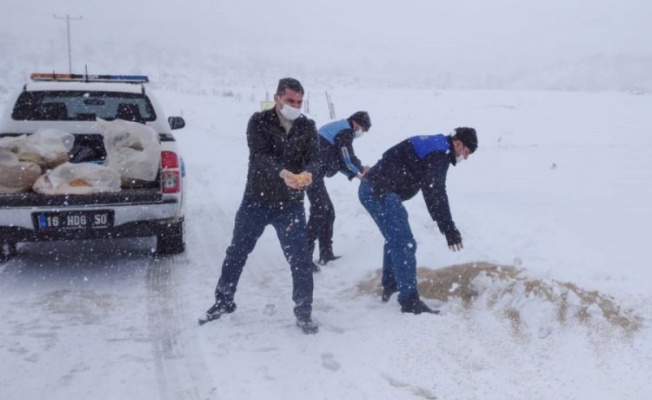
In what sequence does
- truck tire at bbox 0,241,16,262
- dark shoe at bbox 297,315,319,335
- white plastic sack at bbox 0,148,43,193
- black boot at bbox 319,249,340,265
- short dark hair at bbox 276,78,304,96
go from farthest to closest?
black boot at bbox 319,249,340,265 < truck tire at bbox 0,241,16,262 < white plastic sack at bbox 0,148,43,193 < dark shoe at bbox 297,315,319,335 < short dark hair at bbox 276,78,304,96

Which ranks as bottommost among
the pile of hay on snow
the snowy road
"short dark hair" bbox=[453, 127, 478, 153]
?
the snowy road

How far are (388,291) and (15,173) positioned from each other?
135 inches

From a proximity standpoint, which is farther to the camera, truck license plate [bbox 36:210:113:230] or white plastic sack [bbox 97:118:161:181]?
white plastic sack [bbox 97:118:161:181]

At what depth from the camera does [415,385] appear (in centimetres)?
345

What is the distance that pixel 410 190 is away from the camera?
455 cm

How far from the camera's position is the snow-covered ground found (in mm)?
3469

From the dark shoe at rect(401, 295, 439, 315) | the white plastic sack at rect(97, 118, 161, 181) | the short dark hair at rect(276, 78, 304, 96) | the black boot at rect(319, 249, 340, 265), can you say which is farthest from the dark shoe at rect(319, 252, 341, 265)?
the short dark hair at rect(276, 78, 304, 96)

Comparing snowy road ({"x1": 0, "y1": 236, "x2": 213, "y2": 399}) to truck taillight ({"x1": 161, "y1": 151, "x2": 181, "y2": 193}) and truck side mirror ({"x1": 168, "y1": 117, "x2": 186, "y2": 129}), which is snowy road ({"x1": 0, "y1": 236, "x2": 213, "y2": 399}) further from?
truck side mirror ({"x1": 168, "y1": 117, "x2": 186, "y2": 129})

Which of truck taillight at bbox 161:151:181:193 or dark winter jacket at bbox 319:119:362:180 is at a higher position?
dark winter jacket at bbox 319:119:362:180

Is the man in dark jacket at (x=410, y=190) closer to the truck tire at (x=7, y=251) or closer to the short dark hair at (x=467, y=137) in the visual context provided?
the short dark hair at (x=467, y=137)

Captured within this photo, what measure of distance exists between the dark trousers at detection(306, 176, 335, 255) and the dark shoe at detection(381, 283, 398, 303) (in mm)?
1154

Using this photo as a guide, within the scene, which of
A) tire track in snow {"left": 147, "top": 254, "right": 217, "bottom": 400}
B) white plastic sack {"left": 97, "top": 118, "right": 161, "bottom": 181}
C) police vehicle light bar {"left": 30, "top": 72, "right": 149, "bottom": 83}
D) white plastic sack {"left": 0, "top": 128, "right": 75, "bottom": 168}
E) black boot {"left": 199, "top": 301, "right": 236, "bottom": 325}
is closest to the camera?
tire track in snow {"left": 147, "top": 254, "right": 217, "bottom": 400}

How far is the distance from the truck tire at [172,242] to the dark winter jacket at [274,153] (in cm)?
188

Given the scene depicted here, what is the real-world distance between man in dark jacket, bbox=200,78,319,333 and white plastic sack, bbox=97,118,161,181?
168 cm
